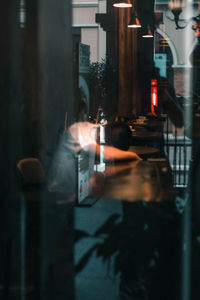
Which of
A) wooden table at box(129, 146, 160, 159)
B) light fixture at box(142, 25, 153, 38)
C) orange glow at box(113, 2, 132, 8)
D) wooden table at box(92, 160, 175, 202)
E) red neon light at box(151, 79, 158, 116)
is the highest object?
orange glow at box(113, 2, 132, 8)

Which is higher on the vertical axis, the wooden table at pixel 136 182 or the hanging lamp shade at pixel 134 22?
the hanging lamp shade at pixel 134 22

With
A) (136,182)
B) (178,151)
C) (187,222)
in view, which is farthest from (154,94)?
(187,222)

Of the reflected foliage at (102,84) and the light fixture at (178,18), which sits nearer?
the light fixture at (178,18)

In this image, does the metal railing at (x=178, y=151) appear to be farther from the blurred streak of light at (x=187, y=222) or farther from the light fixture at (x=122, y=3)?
the light fixture at (x=122, y=3)

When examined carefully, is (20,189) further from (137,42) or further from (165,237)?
(137,42)

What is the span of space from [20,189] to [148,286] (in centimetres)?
58

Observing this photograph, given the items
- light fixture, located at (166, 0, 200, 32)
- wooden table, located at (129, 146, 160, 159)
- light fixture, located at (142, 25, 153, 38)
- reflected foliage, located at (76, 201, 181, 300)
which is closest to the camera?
reflected foliage, located at (76, 201, 181, 300)

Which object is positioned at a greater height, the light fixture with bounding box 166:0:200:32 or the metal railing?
the light fixture with bounding box 166:0:200:32

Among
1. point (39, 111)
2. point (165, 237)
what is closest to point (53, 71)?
point (39, 111)

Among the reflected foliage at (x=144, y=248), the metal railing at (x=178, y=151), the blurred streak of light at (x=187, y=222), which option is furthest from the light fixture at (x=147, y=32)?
the reflected foliage at (x=144, y=248)

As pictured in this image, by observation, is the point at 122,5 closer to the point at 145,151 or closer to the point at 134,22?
the point at 134,22

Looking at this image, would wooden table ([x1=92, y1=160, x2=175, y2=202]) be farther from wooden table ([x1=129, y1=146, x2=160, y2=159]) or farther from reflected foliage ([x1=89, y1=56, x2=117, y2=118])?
reflected foliage ([x1=89, y1=56, x2=117, y2=118])

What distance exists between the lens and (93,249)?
1596 mm

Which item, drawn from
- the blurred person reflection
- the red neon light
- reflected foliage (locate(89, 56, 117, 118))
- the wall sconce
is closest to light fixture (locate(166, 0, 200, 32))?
the wall sconce
